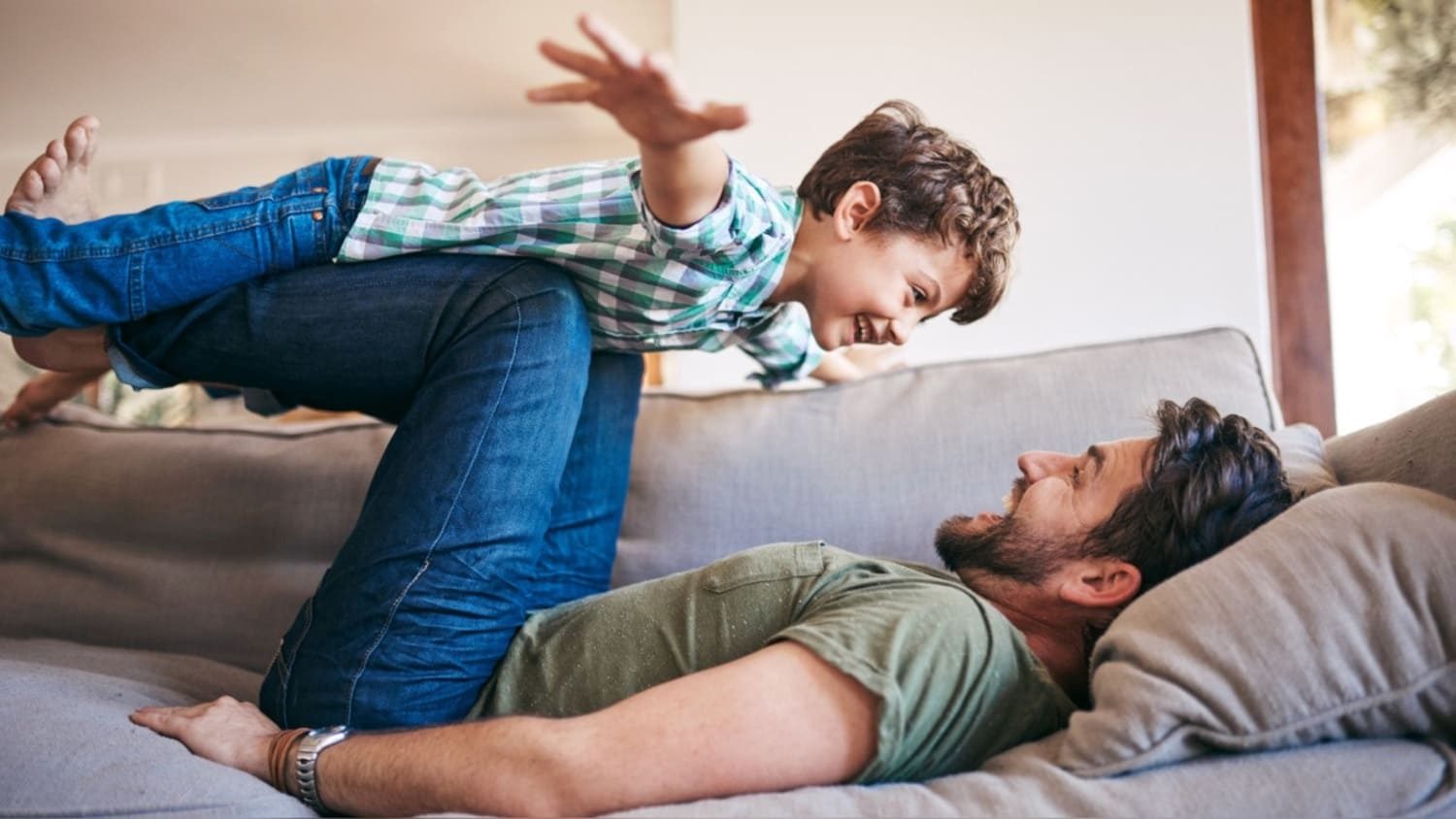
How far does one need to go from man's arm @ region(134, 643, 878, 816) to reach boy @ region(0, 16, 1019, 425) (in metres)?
0.50

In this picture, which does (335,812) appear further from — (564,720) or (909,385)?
(909,385)

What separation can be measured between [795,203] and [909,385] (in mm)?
328

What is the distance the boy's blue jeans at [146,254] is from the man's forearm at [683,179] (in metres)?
0.45

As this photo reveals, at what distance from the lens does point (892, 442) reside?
1625 millimetres

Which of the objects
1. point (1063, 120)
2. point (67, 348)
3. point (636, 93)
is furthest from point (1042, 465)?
point (1063, 120)

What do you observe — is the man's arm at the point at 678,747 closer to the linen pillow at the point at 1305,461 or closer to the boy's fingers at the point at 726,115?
the boy's fingers at the point at 726,115

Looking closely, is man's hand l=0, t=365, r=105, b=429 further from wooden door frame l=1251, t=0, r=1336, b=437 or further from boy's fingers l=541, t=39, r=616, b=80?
wooden door frame l=1251, t=0, r=1336, b=437

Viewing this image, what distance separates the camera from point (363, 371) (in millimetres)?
1376

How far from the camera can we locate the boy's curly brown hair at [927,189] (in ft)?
5.15

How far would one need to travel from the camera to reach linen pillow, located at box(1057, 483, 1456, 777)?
92 centimetres

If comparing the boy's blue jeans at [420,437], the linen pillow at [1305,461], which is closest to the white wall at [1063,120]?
the linen pillow at [1305,461]

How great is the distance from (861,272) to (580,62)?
640 mm

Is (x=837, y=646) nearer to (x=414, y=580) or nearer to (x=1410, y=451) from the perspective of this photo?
(x=414, y=580)

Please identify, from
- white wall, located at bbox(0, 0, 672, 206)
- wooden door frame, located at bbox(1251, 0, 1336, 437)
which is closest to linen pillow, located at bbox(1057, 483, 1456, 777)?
wooden door frame, located at bbox(1251, 0, 1336, 437)
